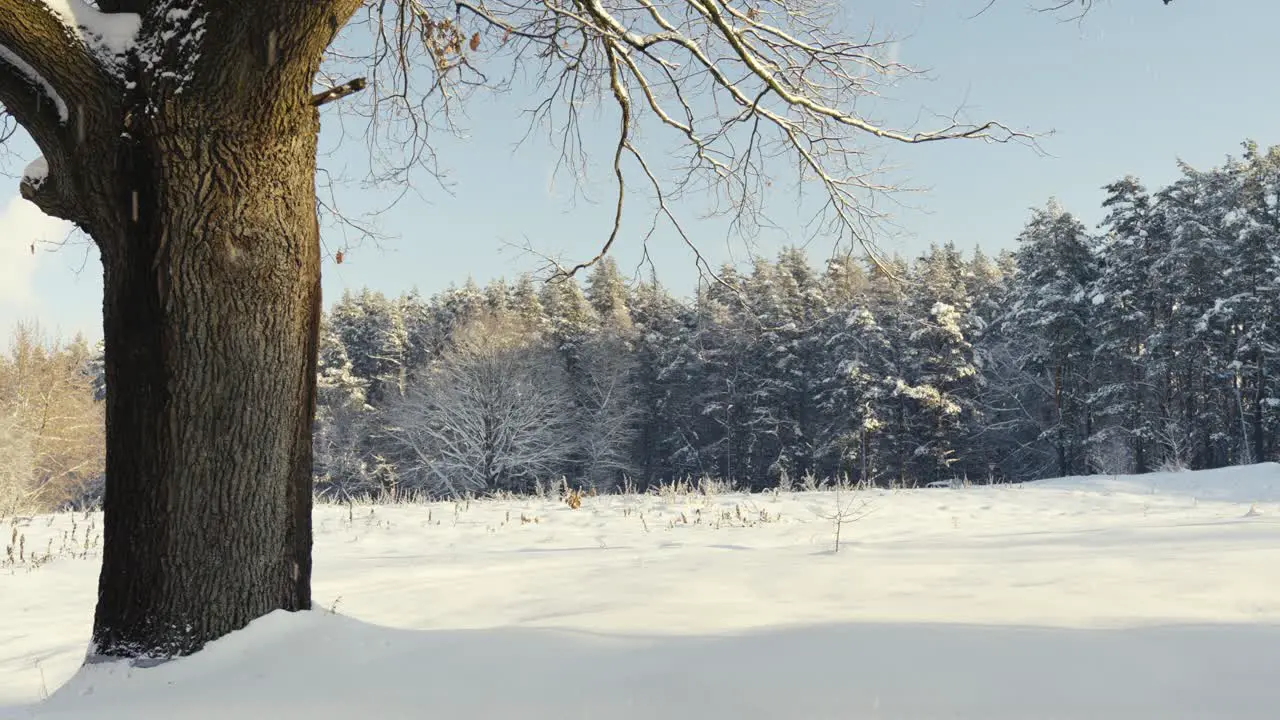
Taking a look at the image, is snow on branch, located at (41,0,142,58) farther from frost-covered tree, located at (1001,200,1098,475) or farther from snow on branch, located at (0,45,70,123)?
frost-covered tree, located at (1001,200,1098,475)

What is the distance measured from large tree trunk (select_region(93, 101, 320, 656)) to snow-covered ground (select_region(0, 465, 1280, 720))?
0.19 m

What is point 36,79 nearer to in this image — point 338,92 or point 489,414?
point 338,92

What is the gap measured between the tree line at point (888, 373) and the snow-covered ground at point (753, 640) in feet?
67.7

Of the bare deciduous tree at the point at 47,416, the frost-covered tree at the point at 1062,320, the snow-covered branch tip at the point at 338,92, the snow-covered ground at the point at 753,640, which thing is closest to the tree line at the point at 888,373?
the frost-covered tree at the point at 1062,320

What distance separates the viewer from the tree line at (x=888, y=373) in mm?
27984

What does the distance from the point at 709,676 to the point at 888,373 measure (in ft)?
109

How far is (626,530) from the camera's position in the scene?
799cm

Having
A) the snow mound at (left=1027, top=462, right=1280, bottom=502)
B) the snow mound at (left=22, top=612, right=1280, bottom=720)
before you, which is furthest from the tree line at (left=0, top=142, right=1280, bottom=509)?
the snow mound at (left=22, top=612, right=1280, bottom=720)

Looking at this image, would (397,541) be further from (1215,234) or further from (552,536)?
(1215,234)

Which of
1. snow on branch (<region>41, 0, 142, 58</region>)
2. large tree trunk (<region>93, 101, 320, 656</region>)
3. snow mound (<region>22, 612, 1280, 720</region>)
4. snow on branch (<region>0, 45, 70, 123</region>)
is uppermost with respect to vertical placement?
snow on branch (<region>41, 0, 142, 58</region>)

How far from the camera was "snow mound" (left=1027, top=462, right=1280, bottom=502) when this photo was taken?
1222 cm

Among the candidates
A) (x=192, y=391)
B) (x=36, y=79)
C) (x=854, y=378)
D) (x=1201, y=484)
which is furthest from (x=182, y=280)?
(x=854, y=378)

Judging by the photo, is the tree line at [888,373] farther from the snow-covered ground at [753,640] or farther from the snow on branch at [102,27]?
the snow on branch at [102,27]

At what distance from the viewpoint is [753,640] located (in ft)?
8.40
